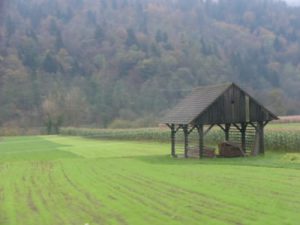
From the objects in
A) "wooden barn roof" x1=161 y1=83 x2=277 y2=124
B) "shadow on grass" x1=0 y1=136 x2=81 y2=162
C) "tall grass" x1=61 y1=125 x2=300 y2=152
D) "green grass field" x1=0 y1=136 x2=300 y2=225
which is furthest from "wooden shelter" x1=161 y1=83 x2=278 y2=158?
"shadow on grass" x1=0 y1=136 x2=81 y2=162

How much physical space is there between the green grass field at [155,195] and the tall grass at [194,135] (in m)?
8.20

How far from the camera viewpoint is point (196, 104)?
28.9 m

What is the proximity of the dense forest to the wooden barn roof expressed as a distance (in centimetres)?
4546

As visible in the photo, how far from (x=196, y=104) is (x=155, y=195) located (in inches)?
606

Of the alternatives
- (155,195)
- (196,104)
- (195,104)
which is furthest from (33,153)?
(155,195)

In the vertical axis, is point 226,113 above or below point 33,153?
above

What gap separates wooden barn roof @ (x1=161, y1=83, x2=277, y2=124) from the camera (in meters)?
27.5

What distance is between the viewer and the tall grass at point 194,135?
30.0 metres

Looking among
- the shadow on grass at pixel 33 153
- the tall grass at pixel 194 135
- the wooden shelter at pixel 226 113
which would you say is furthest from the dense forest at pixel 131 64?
the wooden shelter at pixel 226 113

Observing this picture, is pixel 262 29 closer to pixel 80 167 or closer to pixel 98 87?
pixel 98 87

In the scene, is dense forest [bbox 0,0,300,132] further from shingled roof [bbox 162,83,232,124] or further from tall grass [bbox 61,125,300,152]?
shingled roof [bbox 162,83,232,124]

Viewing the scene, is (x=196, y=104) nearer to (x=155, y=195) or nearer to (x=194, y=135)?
(x=155, y=195)

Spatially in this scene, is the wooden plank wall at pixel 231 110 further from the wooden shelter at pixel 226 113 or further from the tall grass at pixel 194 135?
the tall grass at pixel 194 135

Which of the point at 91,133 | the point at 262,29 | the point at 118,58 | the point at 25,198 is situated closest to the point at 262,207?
the point at 25,198
